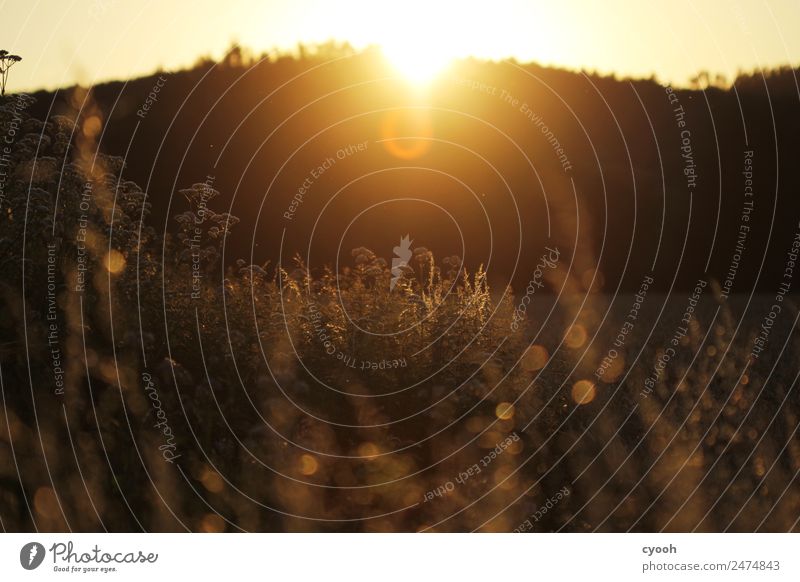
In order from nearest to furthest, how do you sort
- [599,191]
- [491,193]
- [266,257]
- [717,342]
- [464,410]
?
[464,410] < [717,342] < [266,257] < [491,193] < [599,191]

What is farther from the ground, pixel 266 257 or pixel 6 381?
pixel 266 257

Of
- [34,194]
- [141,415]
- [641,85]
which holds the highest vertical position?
[641,85]

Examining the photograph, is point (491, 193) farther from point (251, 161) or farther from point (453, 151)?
point (251, 161)

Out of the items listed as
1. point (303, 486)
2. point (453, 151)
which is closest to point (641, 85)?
point (453, 151)

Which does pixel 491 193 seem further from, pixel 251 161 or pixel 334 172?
pixel 251 161

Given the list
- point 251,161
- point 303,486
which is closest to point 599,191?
point 251,161

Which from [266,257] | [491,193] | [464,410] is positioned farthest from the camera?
[491,193]

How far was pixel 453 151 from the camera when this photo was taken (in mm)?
9961

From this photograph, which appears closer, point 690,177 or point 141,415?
point 141,415

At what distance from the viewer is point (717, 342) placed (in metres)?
8.57

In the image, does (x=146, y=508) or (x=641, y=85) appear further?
(x=641, y=85)

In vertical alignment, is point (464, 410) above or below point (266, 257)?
below

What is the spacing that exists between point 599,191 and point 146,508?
7.07 m

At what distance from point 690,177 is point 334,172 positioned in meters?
5.51
